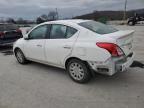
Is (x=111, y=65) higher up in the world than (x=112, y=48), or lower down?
lower down

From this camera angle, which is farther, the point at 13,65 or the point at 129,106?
the point at 13,65

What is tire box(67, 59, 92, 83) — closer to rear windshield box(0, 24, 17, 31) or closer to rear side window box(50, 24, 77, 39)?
rear side window box(50, 24, 77, 39)

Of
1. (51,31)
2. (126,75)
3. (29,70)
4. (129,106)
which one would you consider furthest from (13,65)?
(129,106)

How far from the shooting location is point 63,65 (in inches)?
202

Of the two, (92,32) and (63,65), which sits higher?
(92,32)

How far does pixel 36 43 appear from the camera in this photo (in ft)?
19.0

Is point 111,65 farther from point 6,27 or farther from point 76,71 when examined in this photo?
point 6,27

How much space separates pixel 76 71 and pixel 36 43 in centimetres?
173

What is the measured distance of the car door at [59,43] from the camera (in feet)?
15.8

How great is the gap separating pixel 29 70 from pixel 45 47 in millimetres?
1188

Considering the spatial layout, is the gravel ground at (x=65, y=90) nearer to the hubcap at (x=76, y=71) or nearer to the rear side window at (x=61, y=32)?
the hubcap at (x=76, y=71)

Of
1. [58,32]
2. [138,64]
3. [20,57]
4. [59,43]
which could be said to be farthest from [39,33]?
[138,64]

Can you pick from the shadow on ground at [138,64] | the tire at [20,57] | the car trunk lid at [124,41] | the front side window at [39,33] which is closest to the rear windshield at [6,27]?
the tire at [20,57]

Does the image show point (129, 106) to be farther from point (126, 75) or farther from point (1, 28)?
point (1, 28)
